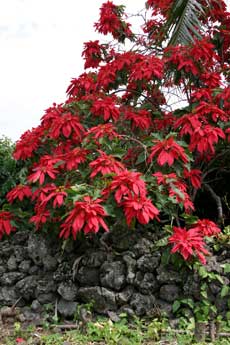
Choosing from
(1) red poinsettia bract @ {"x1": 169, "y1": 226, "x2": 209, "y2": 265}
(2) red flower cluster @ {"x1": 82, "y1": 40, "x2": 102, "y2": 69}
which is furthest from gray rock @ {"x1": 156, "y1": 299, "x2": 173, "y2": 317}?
(2) red flower cluster @ {"x1": 82, "y1": 40, "x2": 102, "y2": 69}

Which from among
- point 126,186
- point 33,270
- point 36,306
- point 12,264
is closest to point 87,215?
point 126,186

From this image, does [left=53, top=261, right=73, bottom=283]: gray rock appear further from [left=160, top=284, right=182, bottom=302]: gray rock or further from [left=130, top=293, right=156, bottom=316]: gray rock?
[left=160, top=284, right=182, bottom=302]: gray rock

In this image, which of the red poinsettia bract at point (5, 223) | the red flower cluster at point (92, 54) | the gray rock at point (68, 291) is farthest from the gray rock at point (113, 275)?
the red flower cluster at point (92, 54)

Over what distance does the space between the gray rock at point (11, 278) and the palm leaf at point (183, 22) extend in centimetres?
223

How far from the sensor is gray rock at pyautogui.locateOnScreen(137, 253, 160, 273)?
3.84 meters

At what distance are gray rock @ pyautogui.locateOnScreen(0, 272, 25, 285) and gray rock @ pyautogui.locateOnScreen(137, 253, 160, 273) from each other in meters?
0.97

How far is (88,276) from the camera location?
12.9 feet

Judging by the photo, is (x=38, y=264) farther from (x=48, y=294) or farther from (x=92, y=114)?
(x=92, y=114)

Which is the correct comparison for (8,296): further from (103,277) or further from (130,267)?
(130,267)

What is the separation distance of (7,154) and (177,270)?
276 centimetres

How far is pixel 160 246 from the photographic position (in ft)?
12.7

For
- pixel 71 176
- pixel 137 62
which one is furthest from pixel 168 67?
pixel 71 176

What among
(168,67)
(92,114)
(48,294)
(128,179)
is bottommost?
(48,294)

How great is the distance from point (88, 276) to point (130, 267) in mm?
310
